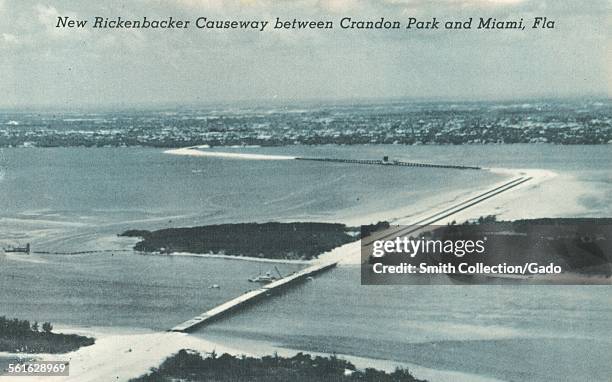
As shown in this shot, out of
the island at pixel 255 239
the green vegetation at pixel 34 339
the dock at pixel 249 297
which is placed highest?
the island at pixel 255 239

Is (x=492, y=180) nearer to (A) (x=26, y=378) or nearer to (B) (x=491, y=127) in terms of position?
(A) (x=26, y=378)

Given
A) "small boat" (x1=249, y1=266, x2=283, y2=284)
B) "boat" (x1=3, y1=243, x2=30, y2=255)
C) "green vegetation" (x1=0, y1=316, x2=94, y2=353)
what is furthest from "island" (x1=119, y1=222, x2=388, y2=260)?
"green vegetation" (x1=0, y1=316, x2=94, y2=353)

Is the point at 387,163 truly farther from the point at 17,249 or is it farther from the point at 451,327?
the point at 451,327

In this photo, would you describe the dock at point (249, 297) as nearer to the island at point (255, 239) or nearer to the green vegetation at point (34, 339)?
the island at point (255, 239)

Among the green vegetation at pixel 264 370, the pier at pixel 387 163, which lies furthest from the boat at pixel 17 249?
the pier at pixel 387 163

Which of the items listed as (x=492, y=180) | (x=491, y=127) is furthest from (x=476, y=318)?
(x=491, y=127)

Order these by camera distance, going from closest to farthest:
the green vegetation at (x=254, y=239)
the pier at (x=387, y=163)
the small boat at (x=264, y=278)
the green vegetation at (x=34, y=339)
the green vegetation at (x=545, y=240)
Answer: the green vegetation at (x=34, y=339) → the green vegetation at (x=545, y=240) → the small boat at (x=264, y=278) → the green vegetation at (x=254, y=239) → the pier at (x=387, y=163)

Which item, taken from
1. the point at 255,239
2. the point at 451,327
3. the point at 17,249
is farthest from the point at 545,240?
the point at 17,249

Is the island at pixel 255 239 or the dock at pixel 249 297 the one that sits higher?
the island at pixel 255 239
